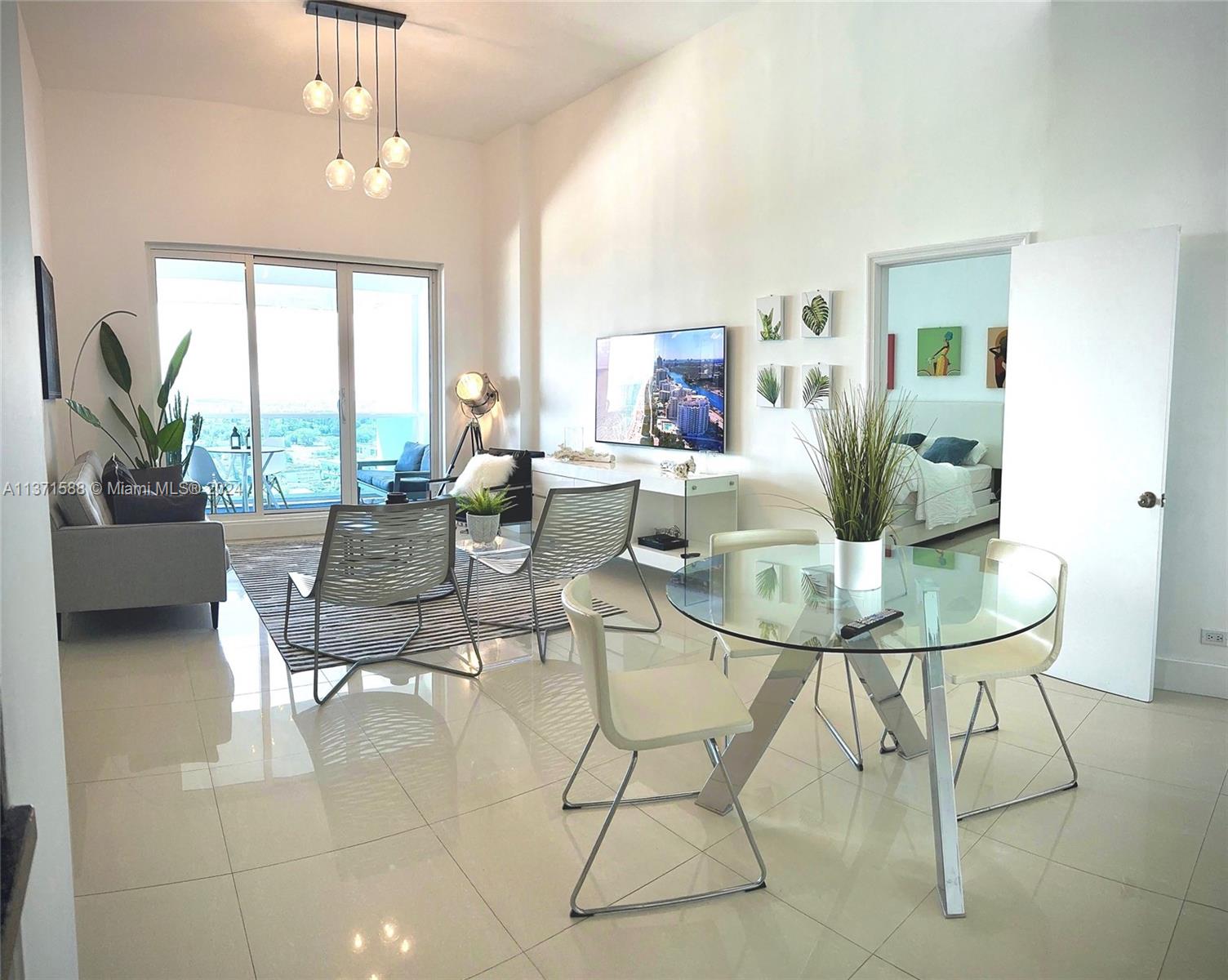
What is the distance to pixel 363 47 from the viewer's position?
564cm

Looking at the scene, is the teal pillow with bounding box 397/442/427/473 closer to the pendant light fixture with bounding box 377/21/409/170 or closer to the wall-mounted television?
the pendant light fixture with bounding box 377/21/409/170

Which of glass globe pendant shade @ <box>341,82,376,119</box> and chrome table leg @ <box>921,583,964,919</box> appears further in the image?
glass globe pendant shade @ <box>341,82,376,119</box>

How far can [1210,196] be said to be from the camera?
3285mm

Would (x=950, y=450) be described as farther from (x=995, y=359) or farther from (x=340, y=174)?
(x=340, y=174)

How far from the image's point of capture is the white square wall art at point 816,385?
4664 millimetres

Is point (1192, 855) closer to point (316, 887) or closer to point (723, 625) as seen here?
point (723, 625)

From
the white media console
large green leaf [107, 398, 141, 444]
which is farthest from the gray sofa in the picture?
large green leaf [107, 398, 141, 444]

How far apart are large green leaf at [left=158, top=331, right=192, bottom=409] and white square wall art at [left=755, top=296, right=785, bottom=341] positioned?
464 centimetres

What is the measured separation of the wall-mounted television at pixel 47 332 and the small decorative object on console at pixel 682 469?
386 cm

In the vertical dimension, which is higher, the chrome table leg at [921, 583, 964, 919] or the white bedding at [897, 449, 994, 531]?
the white bedding at [897, 449, 994, 531]

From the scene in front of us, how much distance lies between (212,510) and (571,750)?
17.8ft

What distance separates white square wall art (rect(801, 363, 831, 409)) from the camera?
15.3 ft

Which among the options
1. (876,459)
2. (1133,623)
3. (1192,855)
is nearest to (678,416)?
(1133,623)

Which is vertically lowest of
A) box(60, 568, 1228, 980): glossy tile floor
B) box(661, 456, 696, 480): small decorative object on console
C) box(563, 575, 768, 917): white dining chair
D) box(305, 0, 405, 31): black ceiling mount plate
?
box(60, 568, 1228, 980): glossy tile floor
